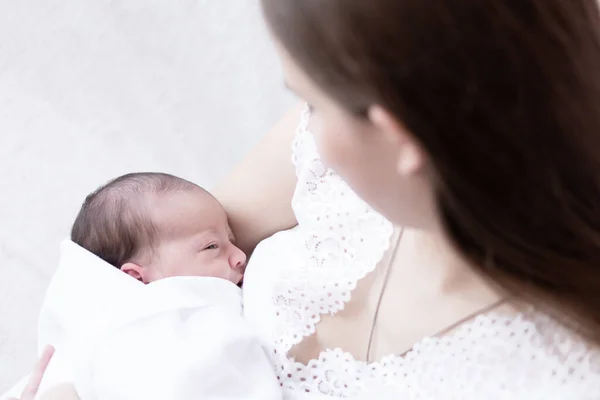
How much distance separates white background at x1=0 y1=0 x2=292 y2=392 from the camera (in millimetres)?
1305

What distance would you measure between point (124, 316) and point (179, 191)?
21cm

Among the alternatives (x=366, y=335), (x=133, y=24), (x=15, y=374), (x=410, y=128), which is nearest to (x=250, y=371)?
(x=366, y=335)

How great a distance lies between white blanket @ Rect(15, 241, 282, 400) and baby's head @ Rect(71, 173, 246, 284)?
4 cm

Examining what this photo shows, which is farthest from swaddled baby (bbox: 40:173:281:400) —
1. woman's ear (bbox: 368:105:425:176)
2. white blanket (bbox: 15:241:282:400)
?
woman's ear (bbox: 368:105:425:176)

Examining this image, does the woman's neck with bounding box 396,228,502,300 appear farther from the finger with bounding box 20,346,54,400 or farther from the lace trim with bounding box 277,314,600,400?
the finger with bounding box 20,346,54,400

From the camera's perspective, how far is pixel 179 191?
874 millimetres

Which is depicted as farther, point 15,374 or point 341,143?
point 15,374

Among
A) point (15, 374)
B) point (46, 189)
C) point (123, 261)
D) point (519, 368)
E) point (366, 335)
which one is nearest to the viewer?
point (519, 368)

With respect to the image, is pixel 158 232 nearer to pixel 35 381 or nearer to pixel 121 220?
pixel 121 220

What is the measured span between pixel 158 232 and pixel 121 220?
0.16 ft

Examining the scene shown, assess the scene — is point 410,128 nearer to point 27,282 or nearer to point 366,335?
point 366,335

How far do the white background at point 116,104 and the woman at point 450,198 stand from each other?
668mm

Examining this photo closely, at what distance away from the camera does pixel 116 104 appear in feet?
4.46

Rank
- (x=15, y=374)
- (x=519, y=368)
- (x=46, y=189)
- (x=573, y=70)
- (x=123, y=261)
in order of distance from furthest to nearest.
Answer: (x=46, y=189)
(x=15, y=374)
(x=123, y=261)
(x=519, y=368)
(x=573, y=70)
